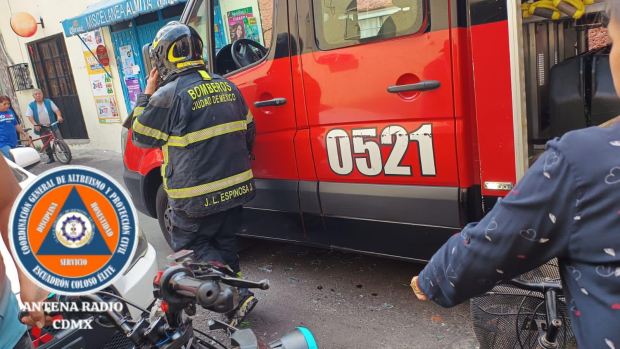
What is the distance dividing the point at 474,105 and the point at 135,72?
896cm

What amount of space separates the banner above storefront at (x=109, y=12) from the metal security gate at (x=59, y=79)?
229 cm

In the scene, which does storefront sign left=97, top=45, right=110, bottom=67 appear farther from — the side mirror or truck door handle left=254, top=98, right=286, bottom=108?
truck door handle left=254, top=98, right=286, bottom=108

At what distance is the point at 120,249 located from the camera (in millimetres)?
1042

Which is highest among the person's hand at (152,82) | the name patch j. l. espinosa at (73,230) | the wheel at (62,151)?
the person's hand at (152,82)

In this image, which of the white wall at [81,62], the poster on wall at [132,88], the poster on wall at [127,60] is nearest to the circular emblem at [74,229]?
the poster on wall at [132,88]

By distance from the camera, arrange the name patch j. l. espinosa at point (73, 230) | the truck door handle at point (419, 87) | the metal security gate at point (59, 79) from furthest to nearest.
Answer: the metal security gate at point (59, 79), the truck door handle at point (419, 87), the name patch j. l. espinosa at point (73, 230)

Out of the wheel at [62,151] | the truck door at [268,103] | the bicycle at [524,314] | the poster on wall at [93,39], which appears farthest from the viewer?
the poster on wall at [93,39]

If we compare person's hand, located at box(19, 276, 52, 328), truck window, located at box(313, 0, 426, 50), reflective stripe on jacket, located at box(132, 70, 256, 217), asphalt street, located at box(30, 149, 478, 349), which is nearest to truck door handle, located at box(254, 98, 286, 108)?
reflective stripe on jacket, located at box(132, 70, 256, 217)

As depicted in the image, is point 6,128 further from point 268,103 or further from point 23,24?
point 268,103

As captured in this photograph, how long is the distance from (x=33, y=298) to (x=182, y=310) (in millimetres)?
396

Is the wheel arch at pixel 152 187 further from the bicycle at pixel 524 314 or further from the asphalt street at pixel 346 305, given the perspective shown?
the bicycle at pixel 524 314

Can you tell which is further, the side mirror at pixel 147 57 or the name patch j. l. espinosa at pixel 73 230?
the side mirror at pixel 147 57

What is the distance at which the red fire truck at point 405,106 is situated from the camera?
2.58 m

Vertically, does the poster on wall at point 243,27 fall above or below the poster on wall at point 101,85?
above
